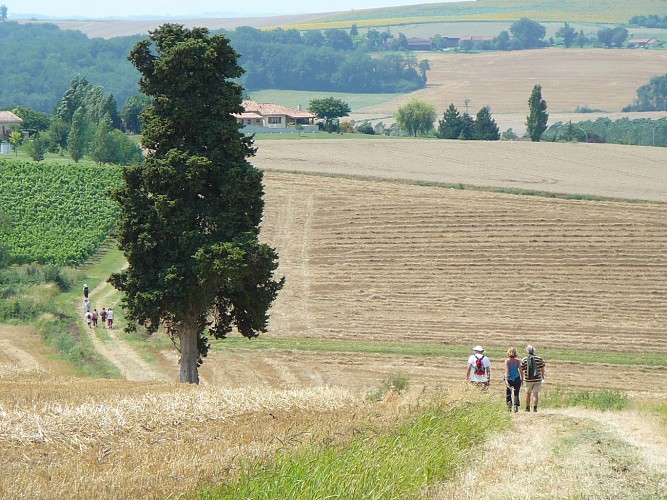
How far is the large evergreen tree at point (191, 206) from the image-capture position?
1112 inches

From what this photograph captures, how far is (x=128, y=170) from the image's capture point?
2953cm

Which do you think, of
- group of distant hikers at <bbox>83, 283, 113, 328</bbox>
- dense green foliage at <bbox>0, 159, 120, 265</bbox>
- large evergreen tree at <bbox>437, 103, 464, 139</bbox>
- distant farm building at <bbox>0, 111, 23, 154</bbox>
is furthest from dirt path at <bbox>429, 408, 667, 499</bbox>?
large evergreen tree at <bbox>437, 103, 464, 139</bbox>

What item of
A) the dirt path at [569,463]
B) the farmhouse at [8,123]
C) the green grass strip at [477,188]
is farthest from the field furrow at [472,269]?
the farmhouse at [8,123]

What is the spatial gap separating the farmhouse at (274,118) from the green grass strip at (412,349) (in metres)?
89.9

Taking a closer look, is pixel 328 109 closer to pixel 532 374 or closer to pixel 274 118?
pixel 274 118

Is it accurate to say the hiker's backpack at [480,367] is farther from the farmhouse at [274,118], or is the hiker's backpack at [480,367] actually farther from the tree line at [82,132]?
the farmhouse at [274,118]

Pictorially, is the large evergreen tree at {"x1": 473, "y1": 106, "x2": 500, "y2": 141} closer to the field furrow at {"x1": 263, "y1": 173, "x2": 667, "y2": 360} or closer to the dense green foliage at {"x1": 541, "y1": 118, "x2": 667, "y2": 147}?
the dense green foliage at {"x1": 541, "y1": 118, "x2": 667, "y2": 147}

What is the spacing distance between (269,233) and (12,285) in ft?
52.4

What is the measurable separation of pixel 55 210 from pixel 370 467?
6124cm

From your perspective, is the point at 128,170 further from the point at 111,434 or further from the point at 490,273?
the point at 490,273

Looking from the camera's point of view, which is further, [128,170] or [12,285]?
[12,285]

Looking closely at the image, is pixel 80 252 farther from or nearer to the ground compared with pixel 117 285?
nearer to the ground

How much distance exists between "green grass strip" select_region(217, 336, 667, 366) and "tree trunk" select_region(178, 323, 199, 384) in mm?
10062

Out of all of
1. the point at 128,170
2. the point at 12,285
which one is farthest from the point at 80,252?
the point at 128,170
